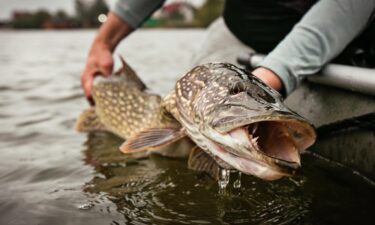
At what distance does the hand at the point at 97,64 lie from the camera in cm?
339

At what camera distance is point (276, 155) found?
150 cm

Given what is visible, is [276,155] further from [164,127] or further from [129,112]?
[129,112]

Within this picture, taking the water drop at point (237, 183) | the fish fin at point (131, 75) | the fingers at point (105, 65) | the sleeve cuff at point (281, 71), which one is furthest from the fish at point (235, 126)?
the fingers at point (105, 65)

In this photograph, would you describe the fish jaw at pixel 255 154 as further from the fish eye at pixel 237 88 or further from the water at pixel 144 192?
the water at pixel 144 192

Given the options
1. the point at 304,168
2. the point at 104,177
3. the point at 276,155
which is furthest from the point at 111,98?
the point at 276,155

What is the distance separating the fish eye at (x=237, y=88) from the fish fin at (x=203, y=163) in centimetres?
36

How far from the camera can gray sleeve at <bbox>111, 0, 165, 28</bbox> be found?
3.42m

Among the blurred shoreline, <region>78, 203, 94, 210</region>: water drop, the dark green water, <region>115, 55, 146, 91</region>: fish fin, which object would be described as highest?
<region>78, 203, 94, 210</region>: water drop

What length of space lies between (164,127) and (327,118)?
0.85 meters

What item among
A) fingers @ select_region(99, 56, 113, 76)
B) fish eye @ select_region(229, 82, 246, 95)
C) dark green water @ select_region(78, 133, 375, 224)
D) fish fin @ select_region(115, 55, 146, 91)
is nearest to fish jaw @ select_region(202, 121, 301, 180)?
fish eye @ select_region(229, 82, 246, 95)

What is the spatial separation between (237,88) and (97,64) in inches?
73.2

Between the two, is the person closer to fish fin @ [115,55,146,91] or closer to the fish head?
fish fin @ [115,55,146,91]

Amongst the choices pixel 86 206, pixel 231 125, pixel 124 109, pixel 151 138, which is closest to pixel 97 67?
pixel 124 109

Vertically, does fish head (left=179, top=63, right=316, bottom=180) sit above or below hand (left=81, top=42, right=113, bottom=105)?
above
